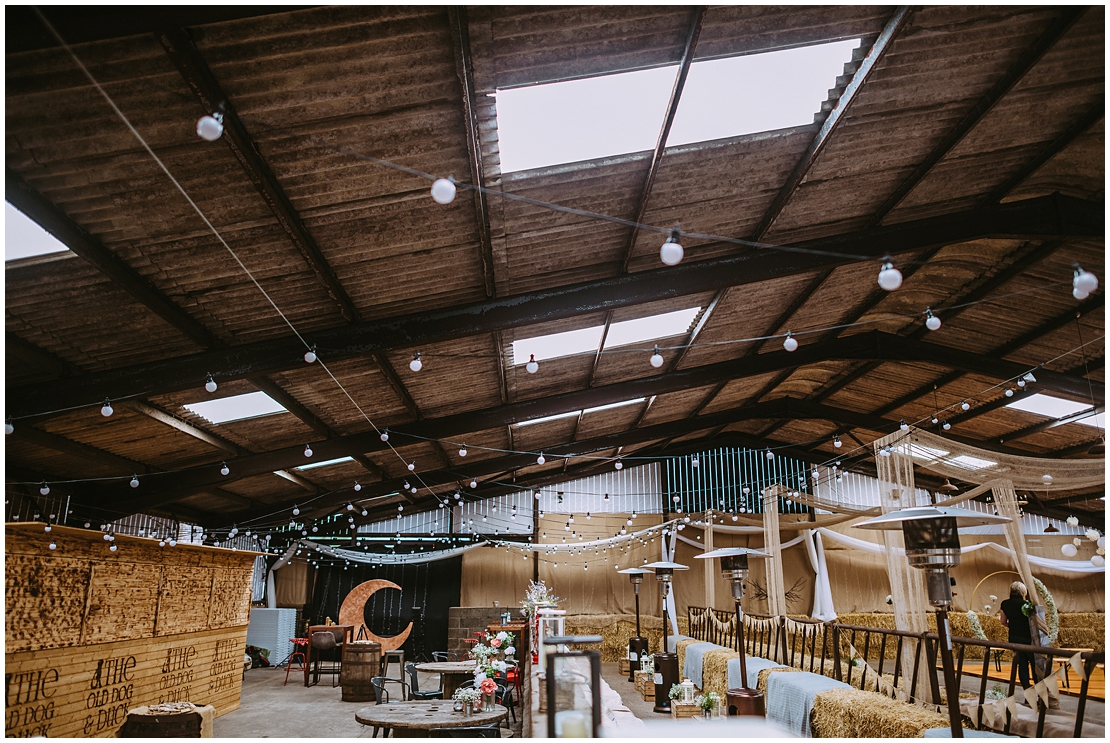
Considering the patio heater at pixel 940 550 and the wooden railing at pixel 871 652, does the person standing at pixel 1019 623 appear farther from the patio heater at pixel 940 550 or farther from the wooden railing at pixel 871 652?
the patio heater at pixel 940 550

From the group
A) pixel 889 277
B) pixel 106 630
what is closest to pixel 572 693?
pixel 889 277

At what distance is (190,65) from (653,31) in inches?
98.7

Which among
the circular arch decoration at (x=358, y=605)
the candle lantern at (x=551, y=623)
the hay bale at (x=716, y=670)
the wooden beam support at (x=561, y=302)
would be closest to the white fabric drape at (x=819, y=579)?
the hay bale at (x=716, y=670)

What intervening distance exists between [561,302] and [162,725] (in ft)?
15.7

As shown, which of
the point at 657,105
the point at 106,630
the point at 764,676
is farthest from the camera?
the point at 764,676

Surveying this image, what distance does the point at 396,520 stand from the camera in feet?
57.7

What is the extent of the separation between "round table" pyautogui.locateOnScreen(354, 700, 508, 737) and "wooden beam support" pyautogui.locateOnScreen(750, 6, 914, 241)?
5.11 metres

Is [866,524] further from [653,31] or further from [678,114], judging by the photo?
[653,31]

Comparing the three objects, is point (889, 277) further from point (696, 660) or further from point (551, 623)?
point (696, 660)

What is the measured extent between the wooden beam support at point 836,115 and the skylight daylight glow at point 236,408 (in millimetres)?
6037

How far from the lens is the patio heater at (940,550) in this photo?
4156mm

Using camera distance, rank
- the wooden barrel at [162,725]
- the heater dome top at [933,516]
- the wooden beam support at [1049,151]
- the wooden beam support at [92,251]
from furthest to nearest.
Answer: the wooden beam support at [1049,151] → the wooden barrel at [162,725] → the heater dome top at [933,516] → the wooden beam support at [92,251]

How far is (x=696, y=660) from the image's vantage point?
1041 centimetres

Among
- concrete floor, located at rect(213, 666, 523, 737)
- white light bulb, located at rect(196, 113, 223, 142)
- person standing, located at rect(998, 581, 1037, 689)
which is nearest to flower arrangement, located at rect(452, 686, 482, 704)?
concrete floor, located at rect(213, 666, 523, 737)
